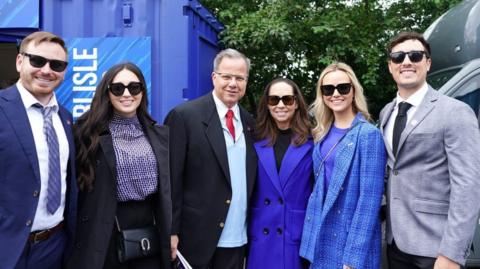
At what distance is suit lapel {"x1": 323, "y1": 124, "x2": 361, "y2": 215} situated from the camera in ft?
8.31

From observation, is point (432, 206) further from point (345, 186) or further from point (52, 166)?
point (52, 166)

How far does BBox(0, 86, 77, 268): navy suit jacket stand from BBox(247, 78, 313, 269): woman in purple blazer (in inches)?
54.3

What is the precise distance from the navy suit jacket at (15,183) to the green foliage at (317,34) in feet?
13.5

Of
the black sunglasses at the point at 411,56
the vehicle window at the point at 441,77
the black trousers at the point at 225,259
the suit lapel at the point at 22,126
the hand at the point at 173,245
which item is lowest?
the black trousers at the point at 225,259

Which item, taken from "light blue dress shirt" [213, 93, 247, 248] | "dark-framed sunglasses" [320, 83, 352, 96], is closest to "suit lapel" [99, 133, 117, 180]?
"light blue dress shirt" [213, 93, 247, 248]

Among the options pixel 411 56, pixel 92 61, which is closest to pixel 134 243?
pixel 411 56

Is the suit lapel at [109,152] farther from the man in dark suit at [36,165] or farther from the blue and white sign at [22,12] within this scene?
the blue and white sign at [22,12]

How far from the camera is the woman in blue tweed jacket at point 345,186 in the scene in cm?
249

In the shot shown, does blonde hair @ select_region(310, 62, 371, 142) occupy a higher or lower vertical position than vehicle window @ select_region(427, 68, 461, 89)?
lower

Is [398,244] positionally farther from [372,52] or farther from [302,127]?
[372,52]

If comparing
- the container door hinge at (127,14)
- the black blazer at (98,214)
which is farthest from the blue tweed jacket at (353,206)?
the container door hinge at (127,14)

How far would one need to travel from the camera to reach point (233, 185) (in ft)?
9.34

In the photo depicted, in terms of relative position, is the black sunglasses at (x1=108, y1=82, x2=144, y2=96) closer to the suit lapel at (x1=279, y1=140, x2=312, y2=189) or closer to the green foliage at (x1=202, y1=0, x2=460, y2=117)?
the suit lapel at (x1=279, y1=140, x2=312, y2=189)

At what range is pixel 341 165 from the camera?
101 inches
